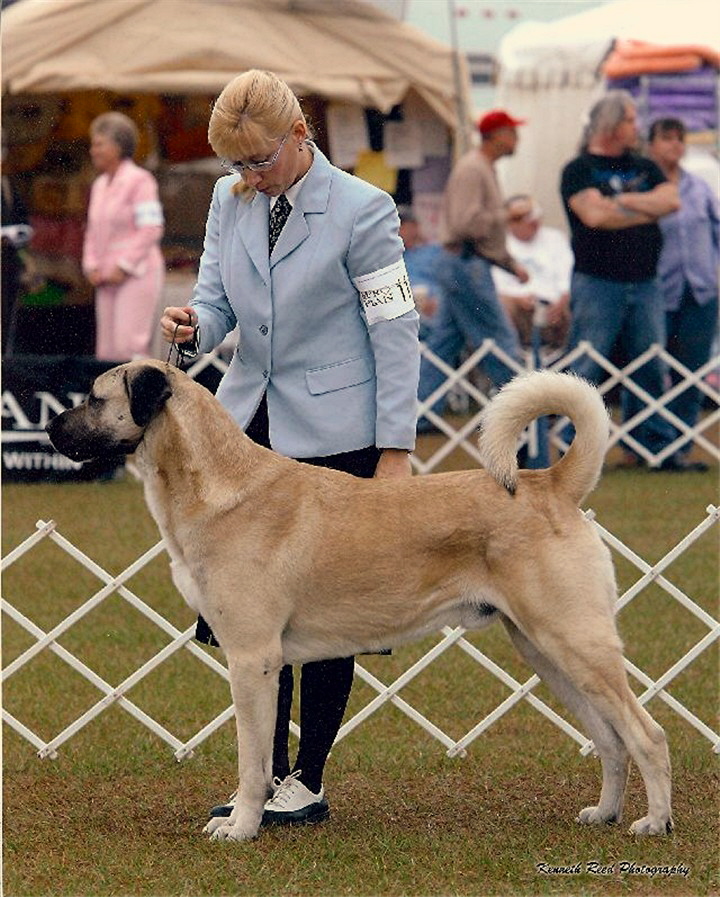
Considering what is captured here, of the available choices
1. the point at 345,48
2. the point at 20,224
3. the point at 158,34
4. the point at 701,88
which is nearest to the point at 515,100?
the point at 701,88

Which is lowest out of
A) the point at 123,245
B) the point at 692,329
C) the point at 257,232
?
the point at 692,329

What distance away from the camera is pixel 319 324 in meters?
4.22

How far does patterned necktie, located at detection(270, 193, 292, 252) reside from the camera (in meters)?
4.20

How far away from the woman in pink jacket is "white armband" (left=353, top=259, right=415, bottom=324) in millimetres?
6486

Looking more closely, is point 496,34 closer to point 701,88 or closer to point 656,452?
point 701,88

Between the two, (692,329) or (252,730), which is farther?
(692,329)

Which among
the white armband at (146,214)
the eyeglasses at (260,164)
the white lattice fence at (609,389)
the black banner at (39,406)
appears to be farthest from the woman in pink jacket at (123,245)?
the eyeglasses at (260,164)

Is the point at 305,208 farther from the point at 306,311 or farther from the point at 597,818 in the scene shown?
the point at 597,818

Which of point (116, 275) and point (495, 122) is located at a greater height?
point (495, 122)

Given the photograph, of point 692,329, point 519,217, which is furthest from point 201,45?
point 692,329

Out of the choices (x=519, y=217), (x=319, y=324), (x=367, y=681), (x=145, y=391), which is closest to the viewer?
(x=145, y=391)

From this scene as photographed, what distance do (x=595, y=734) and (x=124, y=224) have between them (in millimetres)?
7107

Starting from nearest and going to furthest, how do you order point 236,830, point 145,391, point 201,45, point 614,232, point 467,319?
point 145,391
point 236,830
point 614,232
point 467,319
point 201,45

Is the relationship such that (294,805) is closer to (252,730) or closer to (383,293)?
(252,730)
